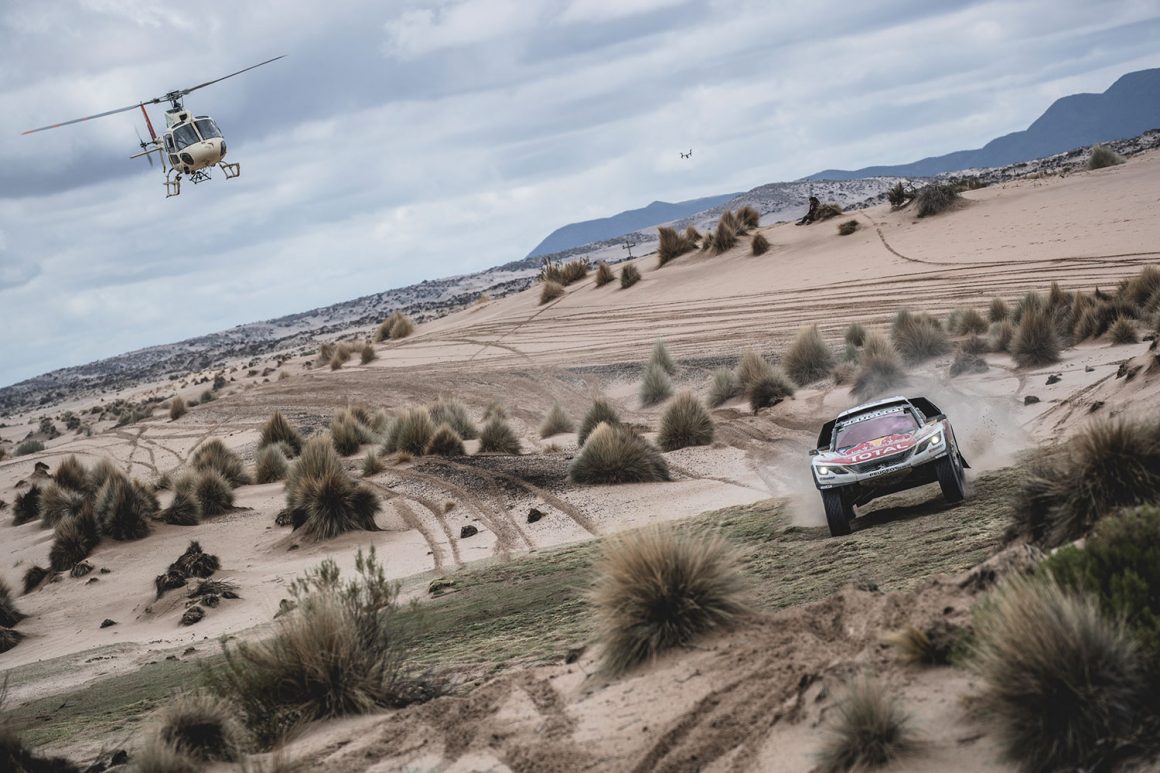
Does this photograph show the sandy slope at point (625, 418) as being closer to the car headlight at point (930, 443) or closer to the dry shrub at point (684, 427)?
the dry shrub at point (684, 427)

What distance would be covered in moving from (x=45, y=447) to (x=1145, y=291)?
4021 cm

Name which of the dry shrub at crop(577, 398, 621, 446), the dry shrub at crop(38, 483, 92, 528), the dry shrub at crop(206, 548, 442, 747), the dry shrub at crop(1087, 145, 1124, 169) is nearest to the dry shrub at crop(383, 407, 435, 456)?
the dry shrub at crop(577, 398, 621, 446)

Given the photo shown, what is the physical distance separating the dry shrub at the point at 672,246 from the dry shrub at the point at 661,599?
41703 millimetres

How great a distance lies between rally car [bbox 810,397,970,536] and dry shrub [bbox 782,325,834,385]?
13066 millimetres

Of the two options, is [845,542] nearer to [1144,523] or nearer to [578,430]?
[1144,523]

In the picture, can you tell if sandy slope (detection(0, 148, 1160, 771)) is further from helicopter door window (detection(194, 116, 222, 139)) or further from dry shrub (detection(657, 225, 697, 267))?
helicopter door window (detection(194, 116, 222, 139))

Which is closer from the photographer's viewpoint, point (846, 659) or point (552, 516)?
point (846, 659)

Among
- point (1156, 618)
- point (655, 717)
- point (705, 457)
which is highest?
point (1156, 618)

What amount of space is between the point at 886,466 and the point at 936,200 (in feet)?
109

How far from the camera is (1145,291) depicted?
79.6 feet

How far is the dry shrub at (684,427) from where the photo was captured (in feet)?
78.2

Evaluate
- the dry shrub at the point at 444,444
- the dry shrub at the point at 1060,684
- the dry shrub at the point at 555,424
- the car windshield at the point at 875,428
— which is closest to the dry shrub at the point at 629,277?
the dry shrub at the point at 555,424

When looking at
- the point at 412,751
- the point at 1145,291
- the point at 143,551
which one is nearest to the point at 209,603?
the point at 143,551

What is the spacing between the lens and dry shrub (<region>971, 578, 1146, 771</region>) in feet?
16.0
